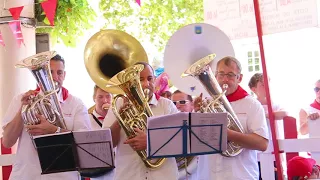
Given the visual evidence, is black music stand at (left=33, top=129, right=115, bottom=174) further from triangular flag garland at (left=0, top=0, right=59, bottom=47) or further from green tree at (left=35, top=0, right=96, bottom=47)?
green tree at (left=35, top=0, right=96, bottom=47)

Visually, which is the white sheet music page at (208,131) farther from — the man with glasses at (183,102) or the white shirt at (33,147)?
the man with glasses at (183,102)

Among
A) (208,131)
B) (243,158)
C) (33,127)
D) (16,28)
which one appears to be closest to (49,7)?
(16,28)

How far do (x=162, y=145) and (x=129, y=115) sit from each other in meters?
0.44

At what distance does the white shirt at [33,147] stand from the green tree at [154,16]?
5506mm

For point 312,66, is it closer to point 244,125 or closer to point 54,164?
point 244,125

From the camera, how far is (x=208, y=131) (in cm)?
371

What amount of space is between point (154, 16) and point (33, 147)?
5.94m

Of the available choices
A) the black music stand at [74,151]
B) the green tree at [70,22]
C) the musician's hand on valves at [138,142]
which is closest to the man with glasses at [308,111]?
the musician's hand on valves at [138,142]

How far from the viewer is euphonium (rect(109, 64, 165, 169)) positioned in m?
3.96

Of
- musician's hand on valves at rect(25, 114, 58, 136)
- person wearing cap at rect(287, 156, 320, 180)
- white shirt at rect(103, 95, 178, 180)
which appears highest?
musician's hand on valves at rect(25, 114, 58, 136)

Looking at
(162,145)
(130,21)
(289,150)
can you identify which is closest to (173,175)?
(162,145)

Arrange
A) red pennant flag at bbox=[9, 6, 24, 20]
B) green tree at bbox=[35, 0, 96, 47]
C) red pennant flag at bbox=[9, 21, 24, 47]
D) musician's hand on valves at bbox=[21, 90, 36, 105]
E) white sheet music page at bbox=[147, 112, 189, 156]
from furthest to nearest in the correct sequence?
green tree at bbox=[35, 0, 96, 47] → red pennant flag at bbox=[9, 21, 24, 47] → red pennant flag at bbox=[9, 6, 24, 20] → musician's hand on valves at bbox=[21, 90, 36, 105] → white sheet music page at bbox=[147, 112, 189, 156]

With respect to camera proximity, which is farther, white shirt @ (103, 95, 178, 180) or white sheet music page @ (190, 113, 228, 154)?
white shirt @ (103, 95, 178, 180)

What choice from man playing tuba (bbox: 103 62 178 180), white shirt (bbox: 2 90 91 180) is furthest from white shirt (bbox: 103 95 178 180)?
white shirt (bbox: 2 90 91 180)
